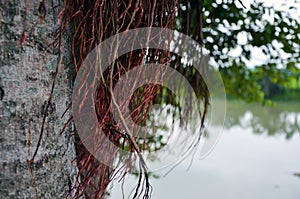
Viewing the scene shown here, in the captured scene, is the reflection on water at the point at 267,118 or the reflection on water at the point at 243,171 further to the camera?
the reflection on water at the point at 267,118

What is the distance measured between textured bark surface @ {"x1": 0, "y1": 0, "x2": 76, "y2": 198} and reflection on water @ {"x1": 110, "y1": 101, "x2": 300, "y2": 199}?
1358 mm

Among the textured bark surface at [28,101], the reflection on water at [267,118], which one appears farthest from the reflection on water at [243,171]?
the textured bark surface at [28,101]

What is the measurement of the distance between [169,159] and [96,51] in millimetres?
715

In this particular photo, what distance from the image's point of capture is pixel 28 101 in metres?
0.48

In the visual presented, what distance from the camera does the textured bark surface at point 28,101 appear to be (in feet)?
1.51

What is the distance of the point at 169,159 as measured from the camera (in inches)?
46.4

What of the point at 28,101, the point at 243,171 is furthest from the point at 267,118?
the point at 28,101

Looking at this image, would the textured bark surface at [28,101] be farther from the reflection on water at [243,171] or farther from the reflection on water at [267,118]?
the reflection on water at [267,118]

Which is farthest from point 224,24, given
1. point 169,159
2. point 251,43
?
point 169,159

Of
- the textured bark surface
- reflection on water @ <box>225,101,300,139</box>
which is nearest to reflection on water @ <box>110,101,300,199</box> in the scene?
reflection on water @ <box>225,101,300,139</box>

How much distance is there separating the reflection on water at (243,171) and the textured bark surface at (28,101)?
1358 mm

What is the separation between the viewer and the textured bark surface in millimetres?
460

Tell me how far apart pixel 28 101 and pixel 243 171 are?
320 centimetres

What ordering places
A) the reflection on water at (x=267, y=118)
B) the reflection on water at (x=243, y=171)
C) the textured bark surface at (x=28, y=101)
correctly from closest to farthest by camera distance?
the textured bark surface at (x=28, y=101) → the reflection on water at (x=243, y=171) → the reflection on water at (x=267, y=118)
